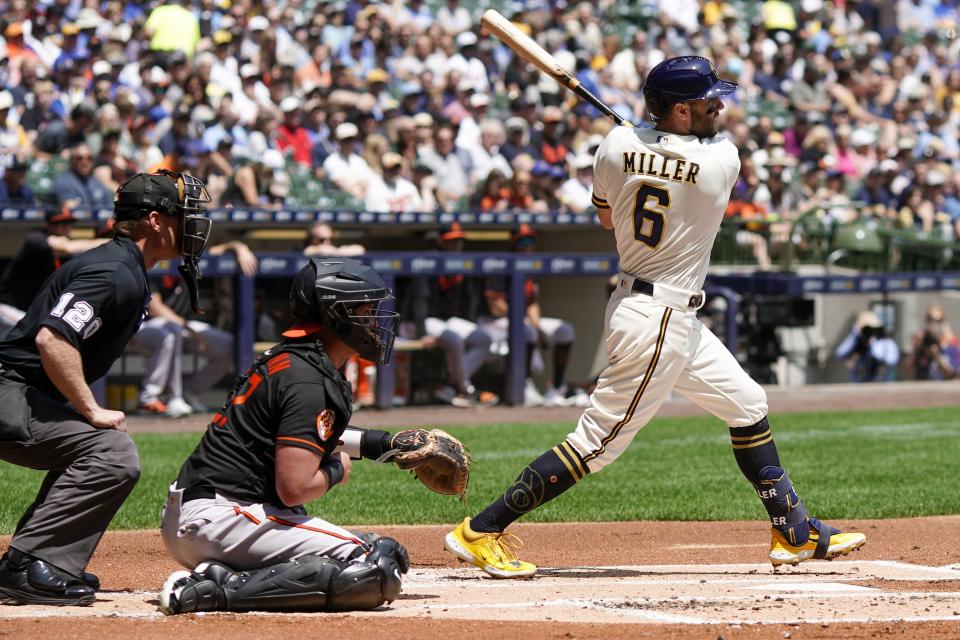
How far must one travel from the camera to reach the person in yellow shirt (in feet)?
53.7

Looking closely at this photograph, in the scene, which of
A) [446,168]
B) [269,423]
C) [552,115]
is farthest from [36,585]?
[552,115]

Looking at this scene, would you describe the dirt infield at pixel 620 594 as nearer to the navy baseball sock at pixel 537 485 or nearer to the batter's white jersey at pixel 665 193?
the navy baseball sock at pixel 537 485

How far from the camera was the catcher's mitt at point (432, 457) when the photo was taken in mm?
4809

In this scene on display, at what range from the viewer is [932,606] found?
4809 millimetres

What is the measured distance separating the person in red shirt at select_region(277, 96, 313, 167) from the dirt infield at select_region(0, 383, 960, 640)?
845 cm

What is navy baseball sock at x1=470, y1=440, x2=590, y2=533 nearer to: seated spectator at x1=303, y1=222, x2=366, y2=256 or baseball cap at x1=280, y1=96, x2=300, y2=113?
seated spectator at x1=303, y1=222, x2=366, y2=256

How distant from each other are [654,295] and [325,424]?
5.47 feet

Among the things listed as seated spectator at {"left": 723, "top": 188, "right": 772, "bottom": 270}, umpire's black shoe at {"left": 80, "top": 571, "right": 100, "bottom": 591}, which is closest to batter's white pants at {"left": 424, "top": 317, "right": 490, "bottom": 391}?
seated spectator at {"left": 723, "top": 188, "right": 772, "bottom": 270}

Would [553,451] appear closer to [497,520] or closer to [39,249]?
[497,520]

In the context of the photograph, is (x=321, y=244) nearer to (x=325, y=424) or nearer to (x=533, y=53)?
(x=533, y=53)

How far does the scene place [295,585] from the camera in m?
4.55

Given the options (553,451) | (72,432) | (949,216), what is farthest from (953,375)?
(72,432)

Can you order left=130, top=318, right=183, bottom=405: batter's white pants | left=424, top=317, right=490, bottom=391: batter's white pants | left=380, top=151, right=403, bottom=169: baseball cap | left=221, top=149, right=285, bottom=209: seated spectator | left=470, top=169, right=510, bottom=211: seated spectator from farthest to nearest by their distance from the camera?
1. left=470, top=169, right=510, bottom=211: seated spectator
2. left=380, top=151, right=403, bottom=169: baseball cap
3. left=221, top=149, right=285, bottom=209: seated spectator
4. left=424, top=317, right=490, bottom=391: batter's white pants
5. left=130, top=318, right=183, bottom=405: batter's white pants

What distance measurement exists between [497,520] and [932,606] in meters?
1.68
